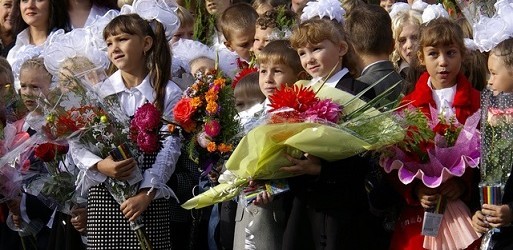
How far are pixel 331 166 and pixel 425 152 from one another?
1.63 ft

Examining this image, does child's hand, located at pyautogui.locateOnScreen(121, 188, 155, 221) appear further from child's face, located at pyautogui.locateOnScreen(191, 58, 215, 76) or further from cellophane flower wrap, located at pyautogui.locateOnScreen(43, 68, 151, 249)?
child's face, located at pyautogui.locateOnScreen(191, 58, 215, 76)

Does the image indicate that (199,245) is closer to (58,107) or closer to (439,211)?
(58,107)

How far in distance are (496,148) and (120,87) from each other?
2.44m

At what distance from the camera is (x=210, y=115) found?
259 inches

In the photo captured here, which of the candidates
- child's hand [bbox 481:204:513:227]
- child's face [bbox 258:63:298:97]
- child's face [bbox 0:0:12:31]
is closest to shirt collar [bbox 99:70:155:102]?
child's face [bbox 258:63:298:97]

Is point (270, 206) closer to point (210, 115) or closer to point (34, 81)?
point (210, 115)

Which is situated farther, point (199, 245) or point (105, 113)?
point (199, 245)

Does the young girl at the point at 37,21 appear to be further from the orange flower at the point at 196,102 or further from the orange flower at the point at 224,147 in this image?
the orange flower at the point at 224,147

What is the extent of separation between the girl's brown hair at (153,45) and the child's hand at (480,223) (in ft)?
6.98

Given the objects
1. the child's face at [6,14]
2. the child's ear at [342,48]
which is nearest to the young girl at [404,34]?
the child's ear at [342,48]

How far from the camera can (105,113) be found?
6703 mm

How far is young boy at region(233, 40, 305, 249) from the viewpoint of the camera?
654 cm

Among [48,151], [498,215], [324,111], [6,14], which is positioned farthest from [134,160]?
[6,14]

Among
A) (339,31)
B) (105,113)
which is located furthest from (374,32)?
(105,113)
